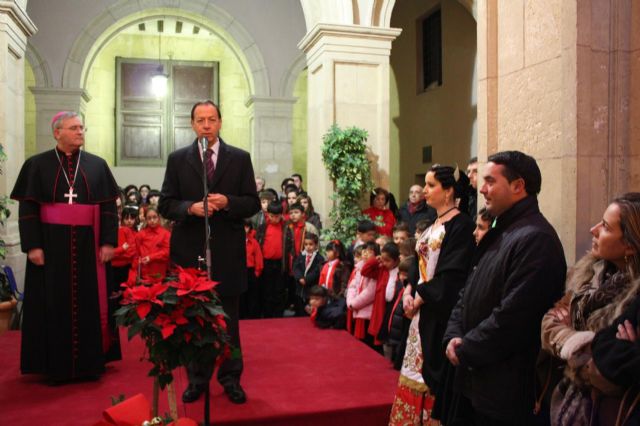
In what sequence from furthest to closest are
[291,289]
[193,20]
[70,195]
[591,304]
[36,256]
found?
[193,20] → [291,289] → [70,195] → [36,256] → [591,304]

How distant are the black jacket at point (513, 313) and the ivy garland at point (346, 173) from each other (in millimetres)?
6471

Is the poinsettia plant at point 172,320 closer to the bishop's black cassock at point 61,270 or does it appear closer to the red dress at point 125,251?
the bishop's black cassock at point 61,270

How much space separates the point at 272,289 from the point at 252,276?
1.07ft

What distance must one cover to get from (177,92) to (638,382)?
638 inches

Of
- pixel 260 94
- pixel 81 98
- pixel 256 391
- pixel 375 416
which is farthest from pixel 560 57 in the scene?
pixel 81 98

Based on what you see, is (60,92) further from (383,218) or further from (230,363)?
(230,363)

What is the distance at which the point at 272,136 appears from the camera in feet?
46.0

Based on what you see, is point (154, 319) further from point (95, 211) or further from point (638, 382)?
point (95, 211)

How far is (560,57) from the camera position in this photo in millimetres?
3732

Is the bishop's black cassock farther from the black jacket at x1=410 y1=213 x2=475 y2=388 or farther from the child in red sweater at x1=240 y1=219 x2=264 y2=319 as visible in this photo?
the child in red sweater at x1=240 y1=219 x2=264 y2=319

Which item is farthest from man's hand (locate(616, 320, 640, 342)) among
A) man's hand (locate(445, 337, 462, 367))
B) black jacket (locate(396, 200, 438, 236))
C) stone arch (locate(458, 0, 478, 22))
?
stone arch (locate(458, 0, 478, 22))

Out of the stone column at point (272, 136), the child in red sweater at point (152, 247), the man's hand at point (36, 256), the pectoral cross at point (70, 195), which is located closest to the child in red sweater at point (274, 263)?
the child in red sweater at point (152, 247)

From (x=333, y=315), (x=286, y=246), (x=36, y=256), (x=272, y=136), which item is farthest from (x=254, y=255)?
(x=272, y=136)

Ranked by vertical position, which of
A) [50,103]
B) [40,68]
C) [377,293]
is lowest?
[377,293]
